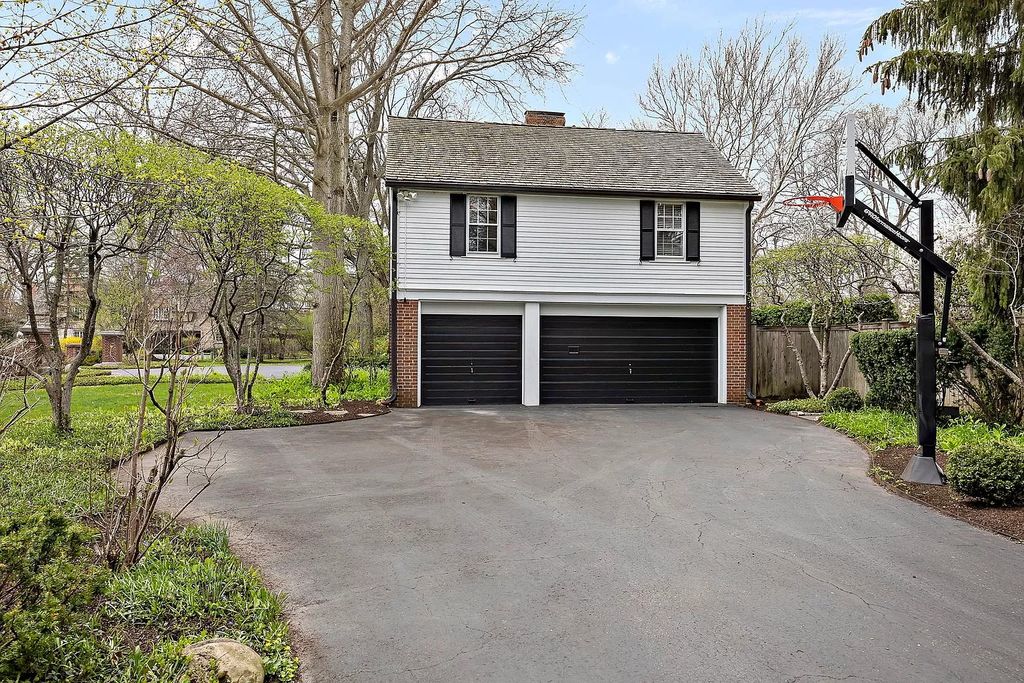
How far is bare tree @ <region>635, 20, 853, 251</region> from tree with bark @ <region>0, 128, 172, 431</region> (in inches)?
806

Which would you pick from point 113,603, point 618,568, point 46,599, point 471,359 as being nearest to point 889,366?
point 471,359

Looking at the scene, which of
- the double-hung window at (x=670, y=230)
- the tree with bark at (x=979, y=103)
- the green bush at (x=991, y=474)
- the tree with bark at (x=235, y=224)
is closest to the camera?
the green bush at (x=991, y=474)

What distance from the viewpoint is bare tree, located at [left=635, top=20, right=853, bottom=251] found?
2295 cm

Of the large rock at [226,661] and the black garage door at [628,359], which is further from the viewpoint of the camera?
the black garage door at [628,359]

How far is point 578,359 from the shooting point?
14.7 m

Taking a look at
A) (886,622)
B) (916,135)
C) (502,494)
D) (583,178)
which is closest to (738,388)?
(583,178)

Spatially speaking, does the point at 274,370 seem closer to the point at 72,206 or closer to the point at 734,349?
the point at 734,349

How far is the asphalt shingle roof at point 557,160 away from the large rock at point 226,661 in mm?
11573

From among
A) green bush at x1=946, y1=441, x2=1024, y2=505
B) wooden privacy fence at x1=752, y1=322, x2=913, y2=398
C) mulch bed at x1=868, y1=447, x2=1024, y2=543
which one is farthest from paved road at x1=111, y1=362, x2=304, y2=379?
green bush at x1=946, y1=441, x2=1024, y2=505

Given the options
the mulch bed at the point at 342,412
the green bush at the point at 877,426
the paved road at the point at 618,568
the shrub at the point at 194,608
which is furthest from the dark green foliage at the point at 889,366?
the shrub at the point at 194,608

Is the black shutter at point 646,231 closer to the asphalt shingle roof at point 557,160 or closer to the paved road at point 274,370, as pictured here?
the asphalt shingle roof at point 557,160

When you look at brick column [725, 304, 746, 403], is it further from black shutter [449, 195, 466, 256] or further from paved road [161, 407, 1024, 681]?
paved road [161, 407, 1024, 681]

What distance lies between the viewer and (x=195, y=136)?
1639 cm

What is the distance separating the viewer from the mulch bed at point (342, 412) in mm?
11594
